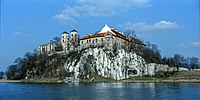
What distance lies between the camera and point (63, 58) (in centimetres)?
10825

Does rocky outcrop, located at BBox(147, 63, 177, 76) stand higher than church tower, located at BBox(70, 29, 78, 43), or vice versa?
church tower, located at BBox(70, 29, 78, 43)

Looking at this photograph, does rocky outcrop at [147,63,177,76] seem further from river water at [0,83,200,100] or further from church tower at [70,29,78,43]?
river water at [0,83,200,100]

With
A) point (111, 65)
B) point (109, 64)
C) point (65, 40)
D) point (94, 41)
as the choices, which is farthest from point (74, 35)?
point (111, 65)

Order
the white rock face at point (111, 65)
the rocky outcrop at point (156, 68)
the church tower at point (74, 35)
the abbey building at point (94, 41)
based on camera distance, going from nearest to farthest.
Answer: the white rock face at point (111, 65) → the rocky outcrop at point (156, 68) → the abbey building at point (94, 41) → the church tower at point (74, 35)

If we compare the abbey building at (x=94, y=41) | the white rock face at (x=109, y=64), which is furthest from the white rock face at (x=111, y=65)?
the abbey building at (x=94, y=41)

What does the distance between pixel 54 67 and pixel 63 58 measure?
473 cm

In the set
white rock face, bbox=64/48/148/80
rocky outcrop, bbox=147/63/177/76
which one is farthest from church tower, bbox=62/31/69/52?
rocky outcrop, bbox=147/63/177/76

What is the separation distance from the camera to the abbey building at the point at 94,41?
106m

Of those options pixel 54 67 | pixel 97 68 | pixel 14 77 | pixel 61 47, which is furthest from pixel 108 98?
pixel 14 77

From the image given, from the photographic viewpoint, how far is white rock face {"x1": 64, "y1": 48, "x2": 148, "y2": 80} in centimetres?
9894

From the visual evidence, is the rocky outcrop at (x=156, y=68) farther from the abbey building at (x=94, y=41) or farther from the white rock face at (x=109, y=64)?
the abbey building at (x=94, y=41)

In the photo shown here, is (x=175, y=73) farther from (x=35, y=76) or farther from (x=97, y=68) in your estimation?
(x=35, y=76)

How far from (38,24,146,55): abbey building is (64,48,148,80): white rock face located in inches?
190

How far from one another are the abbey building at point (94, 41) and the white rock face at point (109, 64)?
4819 mm
